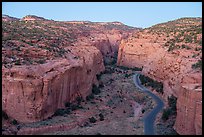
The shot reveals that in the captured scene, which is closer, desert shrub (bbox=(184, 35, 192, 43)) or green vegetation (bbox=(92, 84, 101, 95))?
green vegetation (bbox=(92, 84, 101, 95))

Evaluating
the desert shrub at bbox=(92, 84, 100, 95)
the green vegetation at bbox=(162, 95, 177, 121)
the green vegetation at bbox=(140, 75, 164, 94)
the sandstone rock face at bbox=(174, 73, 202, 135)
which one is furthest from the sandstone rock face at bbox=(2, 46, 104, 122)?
the sandstone rock face at bbox=(174, 73, 202, 135)

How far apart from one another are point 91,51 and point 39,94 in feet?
58.5

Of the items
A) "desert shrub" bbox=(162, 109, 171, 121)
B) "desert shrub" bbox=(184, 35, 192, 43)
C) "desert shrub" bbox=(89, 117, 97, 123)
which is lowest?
"desert shrub" bbox=(89, 117, 97, 123)

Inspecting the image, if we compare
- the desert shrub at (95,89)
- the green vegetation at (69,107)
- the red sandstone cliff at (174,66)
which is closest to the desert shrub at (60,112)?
the green vegetation at (69,107)

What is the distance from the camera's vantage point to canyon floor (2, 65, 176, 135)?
26156mm

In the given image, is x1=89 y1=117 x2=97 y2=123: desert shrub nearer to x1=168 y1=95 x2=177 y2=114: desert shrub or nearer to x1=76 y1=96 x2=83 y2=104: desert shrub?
x1=76 y1=96 x2=83 y2=104: desert shrub

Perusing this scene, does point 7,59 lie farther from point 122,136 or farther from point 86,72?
point 122,136

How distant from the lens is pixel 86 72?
127 ft

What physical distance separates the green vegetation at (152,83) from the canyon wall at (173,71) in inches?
20.5

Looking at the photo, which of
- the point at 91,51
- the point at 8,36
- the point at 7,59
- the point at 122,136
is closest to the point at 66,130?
the point at 122,136

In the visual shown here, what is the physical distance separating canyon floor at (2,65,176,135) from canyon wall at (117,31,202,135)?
86.7 inches

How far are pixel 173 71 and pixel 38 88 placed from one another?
46.2 ft

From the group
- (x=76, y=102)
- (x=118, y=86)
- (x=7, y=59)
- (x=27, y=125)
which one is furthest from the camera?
(x=118, y=86)

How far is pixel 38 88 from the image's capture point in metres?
28.6
